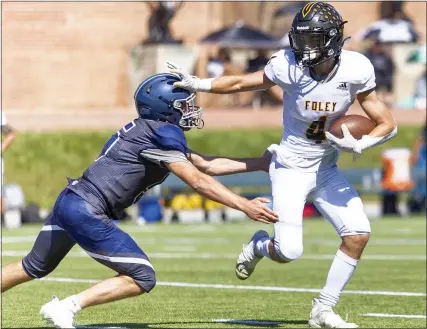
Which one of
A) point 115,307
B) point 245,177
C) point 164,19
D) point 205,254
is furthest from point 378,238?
point 164,19

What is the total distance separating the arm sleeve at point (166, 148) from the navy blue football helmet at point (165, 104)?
163 mm

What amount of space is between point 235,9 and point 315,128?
2748cm

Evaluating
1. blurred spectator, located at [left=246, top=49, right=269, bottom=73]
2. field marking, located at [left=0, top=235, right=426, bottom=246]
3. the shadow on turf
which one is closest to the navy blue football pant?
the shadow on turf

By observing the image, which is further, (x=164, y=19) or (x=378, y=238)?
(x=164, y=19)

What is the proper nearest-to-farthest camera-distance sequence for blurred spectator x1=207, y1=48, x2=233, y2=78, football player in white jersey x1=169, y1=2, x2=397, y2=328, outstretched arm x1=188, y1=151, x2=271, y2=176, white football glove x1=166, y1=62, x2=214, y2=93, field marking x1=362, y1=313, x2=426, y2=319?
white football glove x1=166, y1=62, x2=214, y2=93, football player in white jersey x1=169, y1=2, x2=397, y2=328, outstretched arm x1=188, y1=151, x2=271, y2=176, field marking x1=362, y1=313, x2=426, y2=319, blurred spectator x1=207, y1=48, x2=233, y2=78

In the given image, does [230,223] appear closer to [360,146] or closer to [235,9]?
[360,146]

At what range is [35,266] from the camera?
7.96 m

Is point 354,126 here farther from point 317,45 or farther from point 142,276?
point 142,276

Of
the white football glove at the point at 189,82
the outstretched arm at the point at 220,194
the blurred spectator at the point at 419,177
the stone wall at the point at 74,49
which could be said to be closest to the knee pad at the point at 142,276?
the outstretched arm at the point at 220,194

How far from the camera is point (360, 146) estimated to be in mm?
8438

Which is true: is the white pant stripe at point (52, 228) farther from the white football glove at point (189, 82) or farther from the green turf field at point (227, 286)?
the white football glove at point (189, 82)

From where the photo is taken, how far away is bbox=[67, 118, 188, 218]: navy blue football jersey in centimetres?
766

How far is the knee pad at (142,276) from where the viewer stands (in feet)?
24.9

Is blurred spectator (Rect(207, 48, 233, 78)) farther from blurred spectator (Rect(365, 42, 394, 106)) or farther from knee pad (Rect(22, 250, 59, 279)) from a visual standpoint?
knee pad (Rect(22, 250, 59, 279))
